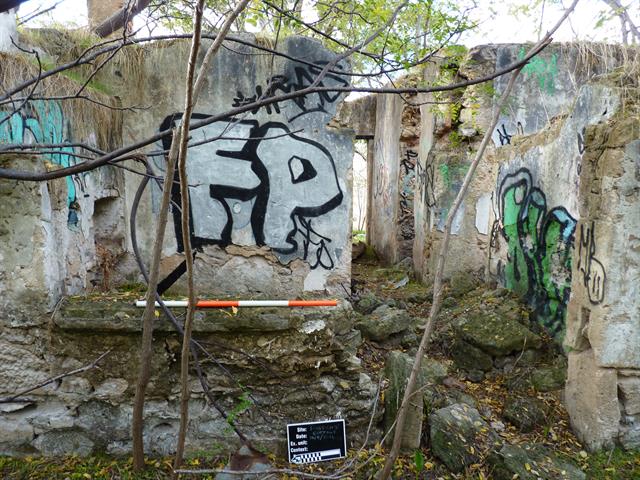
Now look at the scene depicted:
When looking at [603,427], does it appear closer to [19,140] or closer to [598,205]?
[598,205]

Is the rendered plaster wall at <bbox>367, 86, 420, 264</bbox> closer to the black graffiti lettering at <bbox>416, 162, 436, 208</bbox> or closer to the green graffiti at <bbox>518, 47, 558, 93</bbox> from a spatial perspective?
the black graffiti lettering at <bbox>416, 162, 436, 208</bbox>

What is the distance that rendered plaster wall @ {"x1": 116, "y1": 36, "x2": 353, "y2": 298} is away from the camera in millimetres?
4277

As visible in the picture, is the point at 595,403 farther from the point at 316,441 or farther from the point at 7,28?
the point at 7,28

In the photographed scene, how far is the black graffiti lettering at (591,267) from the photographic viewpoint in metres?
3.22

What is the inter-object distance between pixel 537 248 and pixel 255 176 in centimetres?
316

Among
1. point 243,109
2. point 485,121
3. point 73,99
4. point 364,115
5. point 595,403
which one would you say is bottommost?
point 595,403

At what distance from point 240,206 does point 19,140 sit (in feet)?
6.02

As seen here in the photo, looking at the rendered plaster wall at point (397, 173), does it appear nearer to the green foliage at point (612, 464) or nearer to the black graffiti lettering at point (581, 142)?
the black graffiti lettering at point (581, 142)

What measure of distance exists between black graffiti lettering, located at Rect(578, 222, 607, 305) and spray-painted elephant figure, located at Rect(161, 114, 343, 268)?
213 cm

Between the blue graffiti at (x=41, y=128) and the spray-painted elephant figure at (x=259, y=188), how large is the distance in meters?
Answer: 0.91

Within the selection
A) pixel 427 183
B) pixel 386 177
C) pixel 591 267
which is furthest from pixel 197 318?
pixel 386 177

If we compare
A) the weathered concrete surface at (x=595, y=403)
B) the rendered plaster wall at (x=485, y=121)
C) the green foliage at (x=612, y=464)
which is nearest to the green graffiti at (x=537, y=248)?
the rendered plaster wall at (x=485, y=121)

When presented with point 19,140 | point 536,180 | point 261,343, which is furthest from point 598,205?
point 19,140

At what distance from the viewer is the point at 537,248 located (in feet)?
16.2
